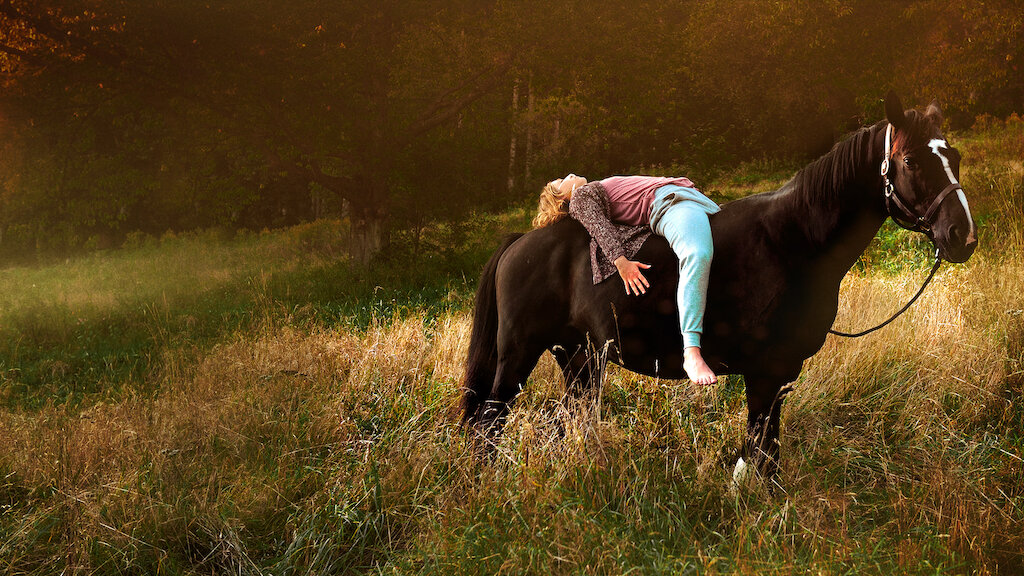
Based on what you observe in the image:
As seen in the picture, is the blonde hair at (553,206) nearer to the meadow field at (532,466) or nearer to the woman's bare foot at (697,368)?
the meadow field at (532,466)

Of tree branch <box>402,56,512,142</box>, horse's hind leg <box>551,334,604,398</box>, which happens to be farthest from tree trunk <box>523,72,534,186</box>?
horse's hind leg <box>551,334,604,398</box>

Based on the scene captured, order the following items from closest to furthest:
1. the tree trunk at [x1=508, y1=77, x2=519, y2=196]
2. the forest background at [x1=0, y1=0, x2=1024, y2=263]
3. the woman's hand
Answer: the woman's hand → the forest background at [x1=0, y1=0, x2=1024, y2=263] → the tree trunk at [x1=508, y1=77, x2=519, y2=196]

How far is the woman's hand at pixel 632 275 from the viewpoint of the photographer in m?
3.27

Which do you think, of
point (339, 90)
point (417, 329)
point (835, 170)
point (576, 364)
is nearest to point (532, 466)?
point (576, 364)

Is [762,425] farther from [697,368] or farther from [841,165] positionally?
[841,165]

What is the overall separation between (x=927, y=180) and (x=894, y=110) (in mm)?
313

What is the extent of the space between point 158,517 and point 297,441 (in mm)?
887

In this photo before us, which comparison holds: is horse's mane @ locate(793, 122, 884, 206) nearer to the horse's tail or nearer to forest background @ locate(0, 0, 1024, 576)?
forest background @ locate(0, 0, 1024, 576)

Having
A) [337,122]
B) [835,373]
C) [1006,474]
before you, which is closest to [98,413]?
[835,373]

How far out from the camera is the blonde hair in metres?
3.78

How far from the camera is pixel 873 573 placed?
2.45 m

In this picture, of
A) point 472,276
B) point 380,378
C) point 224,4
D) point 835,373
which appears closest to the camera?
point 835,373

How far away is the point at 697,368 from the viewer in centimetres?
298

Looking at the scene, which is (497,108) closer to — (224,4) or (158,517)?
(224,4)
